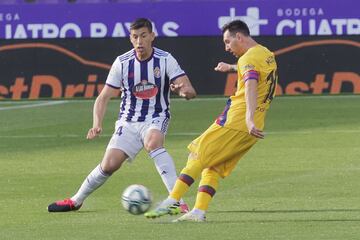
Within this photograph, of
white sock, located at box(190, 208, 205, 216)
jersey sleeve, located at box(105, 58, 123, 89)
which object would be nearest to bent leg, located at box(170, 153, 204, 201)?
white sock, located at box(190, 208, 205, 216)

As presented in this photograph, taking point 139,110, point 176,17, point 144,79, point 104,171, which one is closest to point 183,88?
point 144,79

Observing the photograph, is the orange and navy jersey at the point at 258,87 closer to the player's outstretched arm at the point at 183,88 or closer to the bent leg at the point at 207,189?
the bent leg at the point at 207,189

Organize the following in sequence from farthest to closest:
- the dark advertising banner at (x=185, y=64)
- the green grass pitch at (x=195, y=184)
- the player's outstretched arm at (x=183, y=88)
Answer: the dark advertising banner at (x=185, y=64), the player's outstretched arm at (x=183, y=88), the green grass pitch at (x=195, y=184)

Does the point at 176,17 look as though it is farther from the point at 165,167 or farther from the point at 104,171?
the point at 165,167

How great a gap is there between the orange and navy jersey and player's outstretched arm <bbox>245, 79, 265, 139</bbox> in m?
0.13

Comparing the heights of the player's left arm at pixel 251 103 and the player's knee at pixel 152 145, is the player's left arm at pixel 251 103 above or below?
above

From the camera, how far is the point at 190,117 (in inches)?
966

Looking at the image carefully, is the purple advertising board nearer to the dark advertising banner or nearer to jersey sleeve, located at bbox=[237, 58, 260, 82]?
the dark advertising banner

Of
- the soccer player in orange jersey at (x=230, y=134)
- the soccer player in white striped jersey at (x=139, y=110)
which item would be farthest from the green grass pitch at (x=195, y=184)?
the soccer player in white striped jersey at (x=139, y=110)

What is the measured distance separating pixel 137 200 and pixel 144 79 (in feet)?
4.66

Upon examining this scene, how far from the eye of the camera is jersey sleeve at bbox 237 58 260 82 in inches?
437

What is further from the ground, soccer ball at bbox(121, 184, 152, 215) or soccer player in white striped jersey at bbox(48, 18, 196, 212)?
soccer player in white striped jersey at bbox(48, 18, 196, 212)

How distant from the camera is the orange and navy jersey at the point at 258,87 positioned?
11227mm

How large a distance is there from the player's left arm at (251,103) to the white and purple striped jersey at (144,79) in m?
1.37
